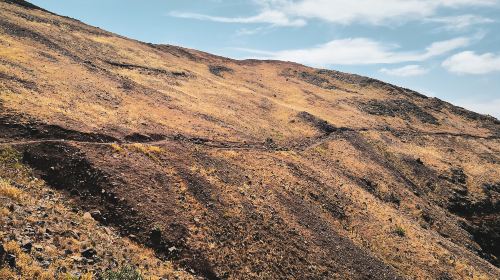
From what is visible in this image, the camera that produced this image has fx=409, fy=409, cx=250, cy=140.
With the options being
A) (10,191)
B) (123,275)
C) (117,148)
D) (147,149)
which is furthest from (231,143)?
(123,275)

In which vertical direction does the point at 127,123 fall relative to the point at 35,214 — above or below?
above

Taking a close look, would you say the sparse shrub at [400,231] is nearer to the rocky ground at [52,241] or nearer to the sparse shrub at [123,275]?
the rocky ground at [52,241]

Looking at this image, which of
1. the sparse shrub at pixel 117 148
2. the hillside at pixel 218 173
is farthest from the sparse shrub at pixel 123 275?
the sparse shrub at pixel 117 148

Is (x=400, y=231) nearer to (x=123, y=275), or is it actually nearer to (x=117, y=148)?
(x=117, y=148)

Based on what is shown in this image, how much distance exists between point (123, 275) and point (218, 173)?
18.2 meters

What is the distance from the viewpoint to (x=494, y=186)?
63.1 m

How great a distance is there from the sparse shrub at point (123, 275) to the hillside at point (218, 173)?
101 centimetres

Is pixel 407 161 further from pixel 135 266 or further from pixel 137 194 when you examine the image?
pixel 135 266

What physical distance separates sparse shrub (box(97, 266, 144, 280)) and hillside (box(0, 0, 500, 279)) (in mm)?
1011

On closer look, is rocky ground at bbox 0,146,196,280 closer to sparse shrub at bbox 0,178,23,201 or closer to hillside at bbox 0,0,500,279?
sparse shrub at bbox 0,178,23,201

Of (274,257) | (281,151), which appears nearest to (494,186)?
(281,151)

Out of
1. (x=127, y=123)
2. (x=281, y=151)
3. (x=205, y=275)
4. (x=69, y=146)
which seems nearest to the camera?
(x=205, y=275)

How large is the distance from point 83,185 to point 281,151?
1075 inches

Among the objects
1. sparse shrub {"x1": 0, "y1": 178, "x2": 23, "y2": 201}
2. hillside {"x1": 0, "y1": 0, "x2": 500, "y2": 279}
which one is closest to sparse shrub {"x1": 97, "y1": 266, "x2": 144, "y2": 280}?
hillside {"x1": 0, "y1": 0, "x2": 500, "y2": 279}
